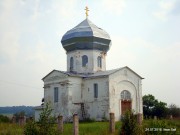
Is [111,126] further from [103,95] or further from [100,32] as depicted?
[100,32]

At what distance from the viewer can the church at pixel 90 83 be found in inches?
1283

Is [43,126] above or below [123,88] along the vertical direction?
below

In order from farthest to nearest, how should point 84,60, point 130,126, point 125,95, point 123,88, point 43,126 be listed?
1. point 84,60
2. point 125,95
3. point 123,88
4. point 130,126
5. point 43,126

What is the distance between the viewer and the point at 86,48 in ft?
120

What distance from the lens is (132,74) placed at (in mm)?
34688

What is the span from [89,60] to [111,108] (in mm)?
6870

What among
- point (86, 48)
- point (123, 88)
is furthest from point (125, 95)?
point (86, 48)

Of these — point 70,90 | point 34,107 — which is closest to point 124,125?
point 70,90

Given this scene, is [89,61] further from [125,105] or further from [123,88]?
[125,105]

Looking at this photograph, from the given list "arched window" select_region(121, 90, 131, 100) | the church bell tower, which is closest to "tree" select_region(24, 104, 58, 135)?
"arched window" select_region(121, 90, 131, 100)

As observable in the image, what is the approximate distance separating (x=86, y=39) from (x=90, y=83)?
16.9ft

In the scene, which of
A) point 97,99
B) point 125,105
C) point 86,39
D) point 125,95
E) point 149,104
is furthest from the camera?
point 149,104

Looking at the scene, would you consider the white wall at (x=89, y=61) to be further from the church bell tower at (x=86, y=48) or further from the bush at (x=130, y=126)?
the bush at (x=130, y=126)

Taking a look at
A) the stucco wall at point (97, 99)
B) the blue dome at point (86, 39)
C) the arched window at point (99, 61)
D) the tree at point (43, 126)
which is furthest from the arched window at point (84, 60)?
the tree at point (43, 126)
